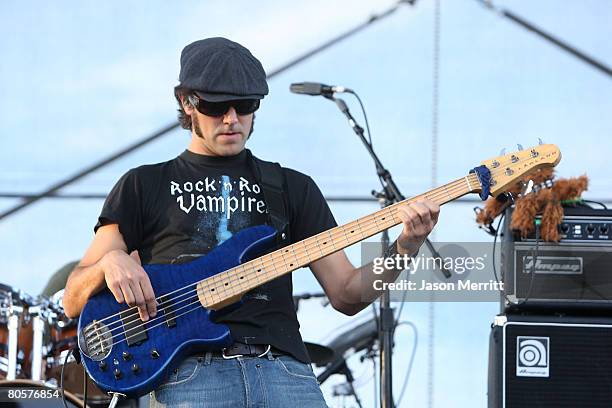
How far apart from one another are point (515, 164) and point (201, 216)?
87 centimetres

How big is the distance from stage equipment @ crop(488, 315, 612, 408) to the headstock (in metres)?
0.82

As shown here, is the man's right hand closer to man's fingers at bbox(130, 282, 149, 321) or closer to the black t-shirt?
man's fingers at bbox(130, 282, 149, 321)

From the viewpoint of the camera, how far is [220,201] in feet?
9.85

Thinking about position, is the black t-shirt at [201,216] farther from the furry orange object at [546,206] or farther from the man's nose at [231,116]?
the furry orange object at [546,206]

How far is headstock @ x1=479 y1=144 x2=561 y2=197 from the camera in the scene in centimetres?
308

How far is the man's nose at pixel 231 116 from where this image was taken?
2986 millimetres

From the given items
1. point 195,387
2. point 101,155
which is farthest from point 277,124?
point 195,387

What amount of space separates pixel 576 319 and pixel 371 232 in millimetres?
1119

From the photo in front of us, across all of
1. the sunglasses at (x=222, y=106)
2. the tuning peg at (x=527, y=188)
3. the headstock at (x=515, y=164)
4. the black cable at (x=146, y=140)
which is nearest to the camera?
the sunglasses at (x=222, y=106)

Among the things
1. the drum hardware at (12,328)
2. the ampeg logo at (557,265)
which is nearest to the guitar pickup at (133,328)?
the ampeg logo at (557,265)

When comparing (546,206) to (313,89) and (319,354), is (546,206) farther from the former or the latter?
(319,354)

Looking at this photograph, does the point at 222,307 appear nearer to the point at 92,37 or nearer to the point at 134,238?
the point at 134,238

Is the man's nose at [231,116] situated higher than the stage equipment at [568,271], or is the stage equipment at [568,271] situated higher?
the man's nose at [231,116]

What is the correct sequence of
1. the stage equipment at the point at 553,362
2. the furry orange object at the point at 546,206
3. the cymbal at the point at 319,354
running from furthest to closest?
the cymbal at the point at 319,354
the furry orange object at the point at 546,206
the stage equipment at the point at 553,362
